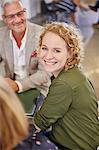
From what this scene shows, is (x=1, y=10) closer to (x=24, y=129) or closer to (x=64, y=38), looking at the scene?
(x=64, y=38)

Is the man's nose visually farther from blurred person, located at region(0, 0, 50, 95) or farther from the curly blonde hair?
the curly blonde hair

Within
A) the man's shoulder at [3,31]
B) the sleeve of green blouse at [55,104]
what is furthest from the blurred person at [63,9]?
the sleeve of green blouse at [55,104]

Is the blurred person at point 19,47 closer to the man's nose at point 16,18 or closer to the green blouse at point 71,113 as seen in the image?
the man's nose at point 16,18

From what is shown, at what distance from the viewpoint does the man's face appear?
2.50 meters

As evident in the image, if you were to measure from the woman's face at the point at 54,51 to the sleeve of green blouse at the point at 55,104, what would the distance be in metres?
0.17

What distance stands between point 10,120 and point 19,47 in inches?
59.6

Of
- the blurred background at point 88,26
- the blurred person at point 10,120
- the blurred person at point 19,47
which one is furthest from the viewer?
the blurred background at point 88,26

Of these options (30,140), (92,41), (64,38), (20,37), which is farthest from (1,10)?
(92,41)

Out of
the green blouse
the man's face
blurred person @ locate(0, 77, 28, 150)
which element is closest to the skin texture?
the man's face

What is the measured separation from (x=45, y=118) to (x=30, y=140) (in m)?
0.28

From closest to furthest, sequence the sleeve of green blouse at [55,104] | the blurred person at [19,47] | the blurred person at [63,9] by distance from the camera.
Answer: the sleeve of green blouse at [55,104] → the blurred person at [19,47] → the blurred person at [63,9]

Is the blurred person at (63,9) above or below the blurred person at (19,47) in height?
below

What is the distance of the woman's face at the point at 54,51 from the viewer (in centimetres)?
188

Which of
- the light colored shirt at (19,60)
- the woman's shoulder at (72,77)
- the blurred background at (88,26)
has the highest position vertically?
the woman's shoulder at (72,77)
